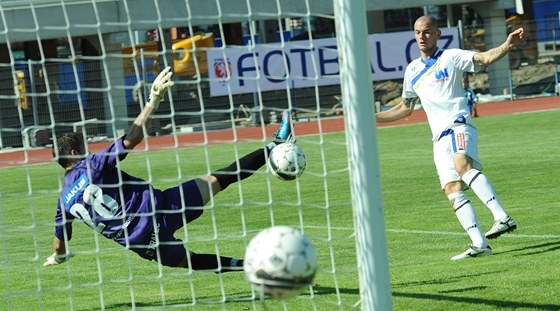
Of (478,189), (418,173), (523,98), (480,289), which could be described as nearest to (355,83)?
(480,289)

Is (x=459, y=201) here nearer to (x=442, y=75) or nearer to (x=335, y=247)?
(x=442, y=75)

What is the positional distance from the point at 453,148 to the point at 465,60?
80 cm

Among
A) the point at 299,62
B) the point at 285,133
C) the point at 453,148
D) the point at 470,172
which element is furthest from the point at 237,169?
the point at 299,62

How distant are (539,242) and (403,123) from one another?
675 inches

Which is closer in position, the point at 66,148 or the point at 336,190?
the point at 66,148

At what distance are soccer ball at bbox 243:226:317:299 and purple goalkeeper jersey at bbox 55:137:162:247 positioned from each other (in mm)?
2334

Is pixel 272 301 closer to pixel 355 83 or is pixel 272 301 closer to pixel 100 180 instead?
pixel 100 180

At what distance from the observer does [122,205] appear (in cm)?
757

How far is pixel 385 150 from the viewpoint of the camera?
1947cm

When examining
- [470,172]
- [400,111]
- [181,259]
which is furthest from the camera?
[400,111]

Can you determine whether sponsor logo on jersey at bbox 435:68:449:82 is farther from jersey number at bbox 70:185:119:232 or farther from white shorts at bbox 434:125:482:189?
jersey number at bbox 70:185:119:232

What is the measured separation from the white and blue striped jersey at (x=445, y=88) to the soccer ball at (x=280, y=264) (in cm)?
398

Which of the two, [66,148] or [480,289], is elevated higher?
[66,148]

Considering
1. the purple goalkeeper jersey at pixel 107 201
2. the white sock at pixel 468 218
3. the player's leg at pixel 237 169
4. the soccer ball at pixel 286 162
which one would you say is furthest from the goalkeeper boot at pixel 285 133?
A: the white sock at pixel 468 218
